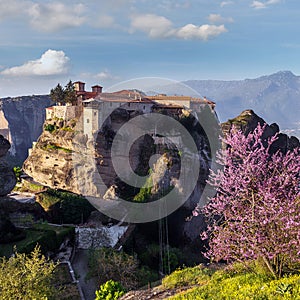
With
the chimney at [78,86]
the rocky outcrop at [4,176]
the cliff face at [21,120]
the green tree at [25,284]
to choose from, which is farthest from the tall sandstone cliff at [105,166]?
the cliff face at [21,120]

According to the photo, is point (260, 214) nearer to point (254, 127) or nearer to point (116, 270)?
point (116, 270)

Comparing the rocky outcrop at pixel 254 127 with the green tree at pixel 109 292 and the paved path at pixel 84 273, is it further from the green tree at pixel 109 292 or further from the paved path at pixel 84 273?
the green tree at pixel 109 292

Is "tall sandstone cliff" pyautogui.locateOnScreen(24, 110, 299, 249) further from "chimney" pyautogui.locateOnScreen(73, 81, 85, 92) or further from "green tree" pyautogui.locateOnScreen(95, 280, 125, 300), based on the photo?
"green tree" pyautogui.locateOnScreen(95, 280, 125, 300)

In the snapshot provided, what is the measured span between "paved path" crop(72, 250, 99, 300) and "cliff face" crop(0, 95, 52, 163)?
404ft

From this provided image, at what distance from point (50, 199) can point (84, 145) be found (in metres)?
9.65

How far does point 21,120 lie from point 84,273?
5555 inches

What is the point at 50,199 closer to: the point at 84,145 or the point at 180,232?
the point at 84,145

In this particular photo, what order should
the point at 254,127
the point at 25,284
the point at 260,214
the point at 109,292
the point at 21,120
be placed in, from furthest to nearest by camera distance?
the point at 21,120 < the point at 254,127 < the point at 109,292 < the point at 25,284 < the point at 260,214

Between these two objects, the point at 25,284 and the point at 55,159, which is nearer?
the point at 25,284

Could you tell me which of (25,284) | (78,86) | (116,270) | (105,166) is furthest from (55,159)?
(25,284)

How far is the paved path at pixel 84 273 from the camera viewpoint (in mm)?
29203

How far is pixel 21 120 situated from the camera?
16312cm

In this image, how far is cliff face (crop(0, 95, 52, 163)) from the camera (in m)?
159

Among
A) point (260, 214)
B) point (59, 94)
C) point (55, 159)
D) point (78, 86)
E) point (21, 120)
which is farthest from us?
point (21, 120)
